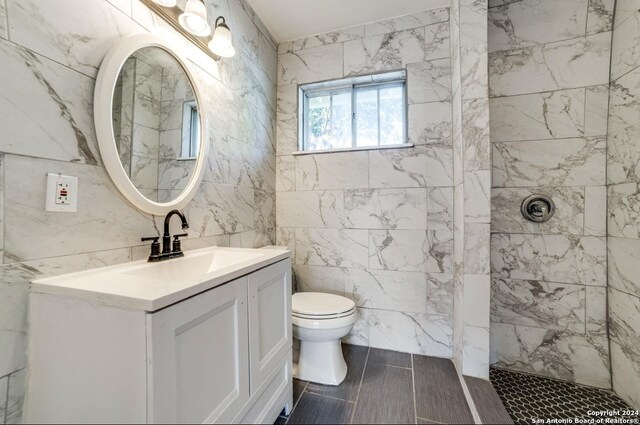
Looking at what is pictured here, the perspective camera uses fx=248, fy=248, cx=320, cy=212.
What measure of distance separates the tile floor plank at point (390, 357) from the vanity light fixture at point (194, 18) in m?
2.25

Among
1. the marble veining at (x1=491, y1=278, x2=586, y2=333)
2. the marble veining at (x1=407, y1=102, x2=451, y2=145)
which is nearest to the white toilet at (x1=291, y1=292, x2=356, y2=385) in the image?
the marble veining at (x1=491, y1=278, x2=586, y2=333)

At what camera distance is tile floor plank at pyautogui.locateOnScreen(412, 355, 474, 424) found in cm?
126

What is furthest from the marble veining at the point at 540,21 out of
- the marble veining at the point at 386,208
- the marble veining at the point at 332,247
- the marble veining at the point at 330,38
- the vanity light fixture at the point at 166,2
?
the vanity light fixture at the point at 166,2

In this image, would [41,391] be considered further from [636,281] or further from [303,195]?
[636,281]

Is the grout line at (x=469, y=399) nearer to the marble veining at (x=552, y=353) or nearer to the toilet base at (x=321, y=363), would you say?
the marble veining at (x=552, y=353)

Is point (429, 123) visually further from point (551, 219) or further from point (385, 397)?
point (385, 397)

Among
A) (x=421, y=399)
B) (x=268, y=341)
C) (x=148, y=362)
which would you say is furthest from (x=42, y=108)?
(x=421, y=399)

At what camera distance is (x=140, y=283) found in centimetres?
73

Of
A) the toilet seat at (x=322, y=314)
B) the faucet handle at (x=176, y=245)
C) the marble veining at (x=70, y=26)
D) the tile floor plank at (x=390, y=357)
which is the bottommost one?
the tile floor plank at (x=390, y=357)

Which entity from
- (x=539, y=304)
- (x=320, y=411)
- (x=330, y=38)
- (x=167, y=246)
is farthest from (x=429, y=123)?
(x=320, y=411)

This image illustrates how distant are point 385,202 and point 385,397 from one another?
4.10ft

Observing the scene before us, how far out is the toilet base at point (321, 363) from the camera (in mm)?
1510

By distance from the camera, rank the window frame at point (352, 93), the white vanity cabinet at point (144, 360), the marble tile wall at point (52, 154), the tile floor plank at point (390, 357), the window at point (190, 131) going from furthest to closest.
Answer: the window frame at point (352, 93) → the tile floor plank at point (390, 357) → the window at point (190, 131) → the marble tile wall at point (52, 154) → the white vanity cabinet at point (144, 360)

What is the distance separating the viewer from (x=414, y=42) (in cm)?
190
